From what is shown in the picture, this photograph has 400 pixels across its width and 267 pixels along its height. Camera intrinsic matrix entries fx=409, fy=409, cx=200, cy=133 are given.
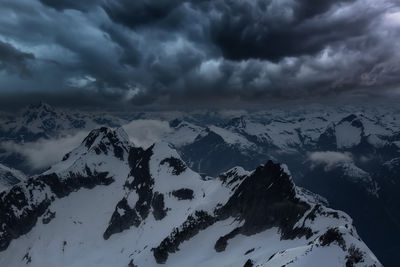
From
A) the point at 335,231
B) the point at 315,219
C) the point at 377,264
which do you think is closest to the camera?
the point at 377,264

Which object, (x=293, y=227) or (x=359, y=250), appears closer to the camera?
(x=359, y=250)

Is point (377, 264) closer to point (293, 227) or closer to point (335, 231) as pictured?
point (335, 231)

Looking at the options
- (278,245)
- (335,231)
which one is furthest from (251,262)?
(335,231)

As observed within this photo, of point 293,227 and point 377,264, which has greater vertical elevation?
point 377,264

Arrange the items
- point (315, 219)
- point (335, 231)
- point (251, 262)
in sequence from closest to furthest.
Answer: point (335, 231) < point (251, 262) < point (315, 219)

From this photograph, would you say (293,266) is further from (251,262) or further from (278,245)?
(278,245)

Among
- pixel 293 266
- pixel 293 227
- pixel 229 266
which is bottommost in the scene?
pixel 229 266

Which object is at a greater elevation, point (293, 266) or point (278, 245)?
point (293, 266)

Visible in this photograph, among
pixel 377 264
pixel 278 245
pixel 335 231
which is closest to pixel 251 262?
pixel 278 245

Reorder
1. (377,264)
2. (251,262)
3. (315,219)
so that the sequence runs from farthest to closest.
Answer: (315,219), (251,262), (377,264)
